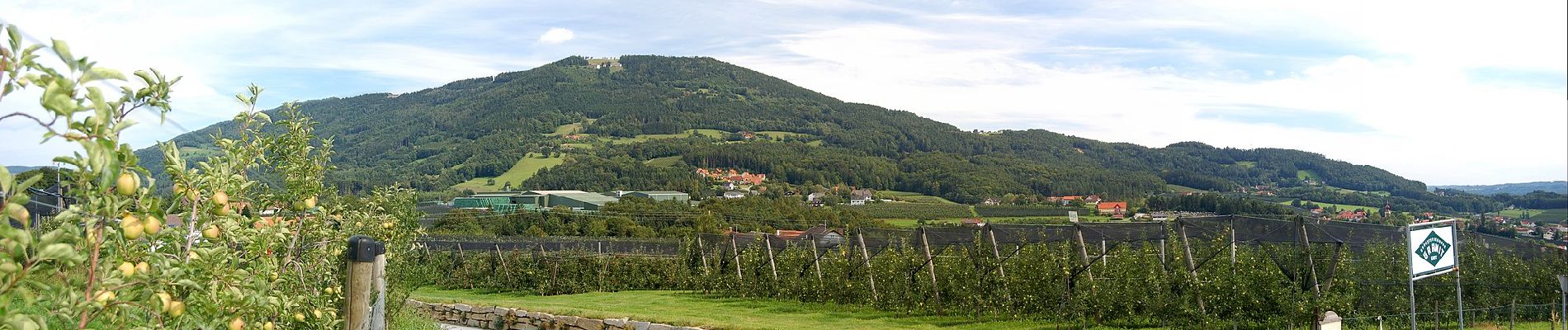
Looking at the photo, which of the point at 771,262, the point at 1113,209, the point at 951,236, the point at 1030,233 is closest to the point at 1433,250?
the point at 1030,233

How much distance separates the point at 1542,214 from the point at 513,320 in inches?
1092

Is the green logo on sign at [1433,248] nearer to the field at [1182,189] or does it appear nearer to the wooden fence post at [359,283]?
the wooden fence post at [359,283]

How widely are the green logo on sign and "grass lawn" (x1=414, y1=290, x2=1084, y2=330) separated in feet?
16.2

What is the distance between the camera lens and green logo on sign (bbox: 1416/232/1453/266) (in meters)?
7.07

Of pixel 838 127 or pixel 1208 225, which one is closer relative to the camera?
pixel 1208 225

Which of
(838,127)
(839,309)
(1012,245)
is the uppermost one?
(838,127)

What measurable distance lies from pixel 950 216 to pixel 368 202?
47422mm

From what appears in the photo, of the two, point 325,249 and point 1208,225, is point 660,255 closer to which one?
point 1208,225

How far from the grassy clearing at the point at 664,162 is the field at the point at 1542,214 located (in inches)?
2303

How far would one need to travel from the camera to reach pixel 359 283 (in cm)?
482

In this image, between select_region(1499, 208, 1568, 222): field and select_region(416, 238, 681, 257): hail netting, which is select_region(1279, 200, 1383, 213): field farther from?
select_region(416, 238, 681, 257): hail netting

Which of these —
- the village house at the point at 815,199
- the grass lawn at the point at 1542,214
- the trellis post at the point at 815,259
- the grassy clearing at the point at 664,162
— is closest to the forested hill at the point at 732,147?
the grassy clearing at the point at 664,162

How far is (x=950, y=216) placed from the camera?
53.0 meters

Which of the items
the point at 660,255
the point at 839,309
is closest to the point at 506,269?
the point at 660,255
